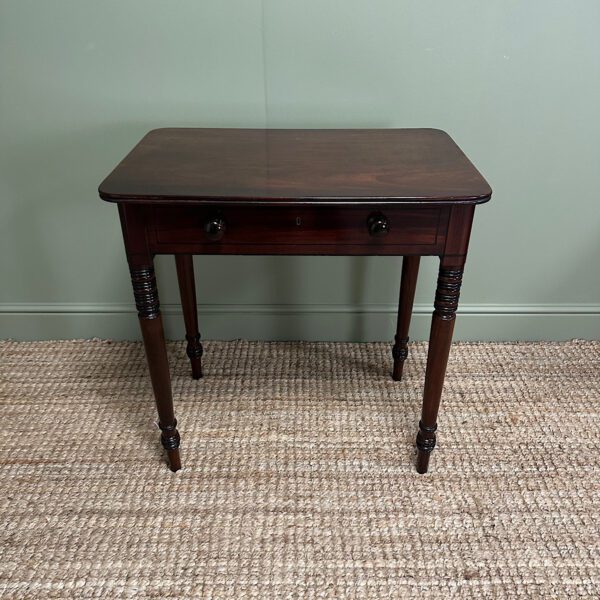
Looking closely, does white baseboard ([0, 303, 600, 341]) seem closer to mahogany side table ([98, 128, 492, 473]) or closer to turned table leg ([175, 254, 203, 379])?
turned table leg ([175, 254, 203, 379])

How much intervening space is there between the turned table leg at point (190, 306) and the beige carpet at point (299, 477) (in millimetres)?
82

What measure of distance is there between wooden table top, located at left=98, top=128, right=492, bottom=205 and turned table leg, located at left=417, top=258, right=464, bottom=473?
0.17 m

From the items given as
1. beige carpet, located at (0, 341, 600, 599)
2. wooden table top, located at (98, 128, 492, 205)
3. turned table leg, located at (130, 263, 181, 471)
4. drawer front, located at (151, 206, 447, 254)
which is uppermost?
wooden table top, located at (98, 128, 492, 205)

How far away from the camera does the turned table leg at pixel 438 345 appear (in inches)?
44.9

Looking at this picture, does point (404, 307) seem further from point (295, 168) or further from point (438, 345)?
point (295, 168)

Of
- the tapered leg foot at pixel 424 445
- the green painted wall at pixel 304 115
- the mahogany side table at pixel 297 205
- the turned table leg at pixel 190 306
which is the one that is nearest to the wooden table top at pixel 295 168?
the mahogany side table at pixel 297 205

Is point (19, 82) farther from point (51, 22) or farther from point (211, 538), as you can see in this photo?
point (211, 538)

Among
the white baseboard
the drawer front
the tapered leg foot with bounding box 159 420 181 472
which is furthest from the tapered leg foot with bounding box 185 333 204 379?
the drawer front

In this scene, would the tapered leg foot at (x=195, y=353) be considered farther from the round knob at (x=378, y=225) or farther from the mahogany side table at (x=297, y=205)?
the round knob at (x=378, y=225)

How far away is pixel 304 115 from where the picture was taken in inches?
60.2

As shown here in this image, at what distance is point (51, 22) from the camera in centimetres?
143

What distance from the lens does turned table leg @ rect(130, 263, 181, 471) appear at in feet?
3.80

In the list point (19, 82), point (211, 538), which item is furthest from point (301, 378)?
point (19, 82)

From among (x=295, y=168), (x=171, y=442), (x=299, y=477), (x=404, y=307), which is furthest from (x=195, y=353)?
(x=295, y=168)
